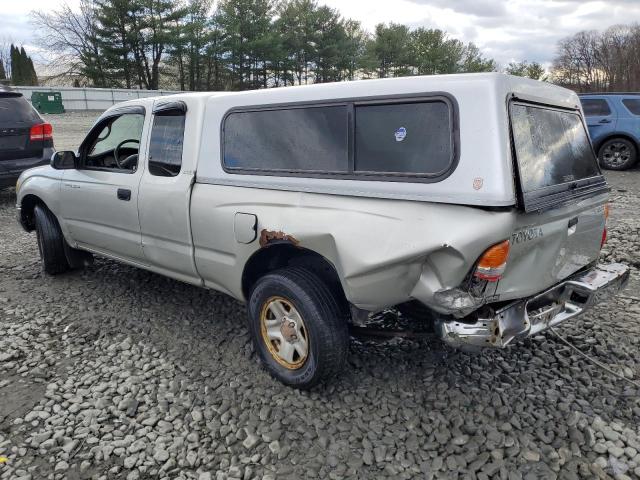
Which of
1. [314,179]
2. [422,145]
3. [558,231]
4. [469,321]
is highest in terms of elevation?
[422,145]

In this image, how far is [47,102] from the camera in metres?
27.8

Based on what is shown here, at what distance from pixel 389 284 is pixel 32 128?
24.6 feet

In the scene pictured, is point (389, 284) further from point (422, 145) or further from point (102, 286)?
point (102, 286)

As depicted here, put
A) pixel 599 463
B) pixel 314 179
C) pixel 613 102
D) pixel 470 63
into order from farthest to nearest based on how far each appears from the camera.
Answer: pixel 470 63 < pixel 613 102 < pixel 314 179 < pixel 599 463

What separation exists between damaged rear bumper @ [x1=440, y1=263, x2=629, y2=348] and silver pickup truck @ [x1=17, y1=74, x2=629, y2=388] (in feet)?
0.03

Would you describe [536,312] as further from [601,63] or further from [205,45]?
[601,63]

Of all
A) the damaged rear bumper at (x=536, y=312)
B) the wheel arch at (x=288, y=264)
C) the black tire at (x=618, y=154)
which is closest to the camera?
the damaged rear bumper at (x=536, y=312)

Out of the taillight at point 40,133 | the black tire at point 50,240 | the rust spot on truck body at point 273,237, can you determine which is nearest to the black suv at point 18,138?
the taillight at point 40,133

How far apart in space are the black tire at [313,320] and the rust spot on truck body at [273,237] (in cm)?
20

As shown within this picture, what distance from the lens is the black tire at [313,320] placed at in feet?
8.83

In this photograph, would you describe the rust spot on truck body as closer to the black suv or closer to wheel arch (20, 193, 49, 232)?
wheel arch (20, 193, 49, 232)

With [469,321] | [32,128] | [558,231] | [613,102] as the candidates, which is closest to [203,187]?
[469,321]

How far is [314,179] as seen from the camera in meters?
2.73

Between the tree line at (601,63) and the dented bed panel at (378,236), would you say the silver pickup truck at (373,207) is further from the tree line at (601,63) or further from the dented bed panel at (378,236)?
the tree line at (601,63)
